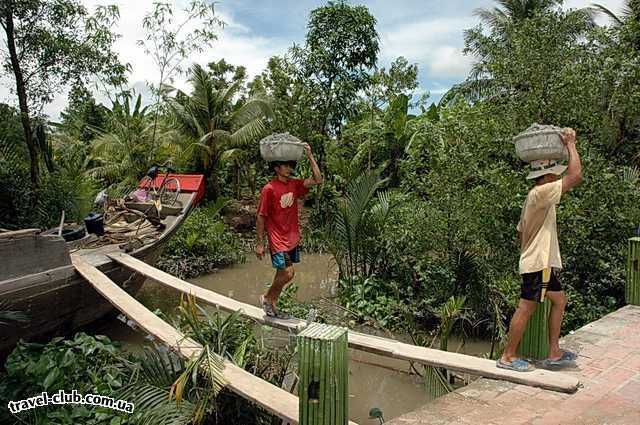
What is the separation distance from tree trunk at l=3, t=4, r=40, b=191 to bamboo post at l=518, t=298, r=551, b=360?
8.94 metres

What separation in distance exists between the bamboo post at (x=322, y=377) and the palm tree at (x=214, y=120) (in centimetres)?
1205

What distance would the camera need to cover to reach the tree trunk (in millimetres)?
8719

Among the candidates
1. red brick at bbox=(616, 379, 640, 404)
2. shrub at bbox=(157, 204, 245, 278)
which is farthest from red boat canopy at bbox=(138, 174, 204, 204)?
red brick at bbox=(616, 379, 640, 404)

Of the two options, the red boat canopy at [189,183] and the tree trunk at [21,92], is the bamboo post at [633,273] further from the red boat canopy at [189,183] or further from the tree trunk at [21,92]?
the tree trunk at [21,92]

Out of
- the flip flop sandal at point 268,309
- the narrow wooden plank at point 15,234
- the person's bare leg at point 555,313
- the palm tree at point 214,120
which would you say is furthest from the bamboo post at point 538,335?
the palm tree at point 214,120

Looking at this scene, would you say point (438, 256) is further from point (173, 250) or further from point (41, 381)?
point (173, 250)

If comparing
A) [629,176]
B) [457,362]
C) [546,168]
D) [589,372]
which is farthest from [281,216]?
[629,176]

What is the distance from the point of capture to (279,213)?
425 cm

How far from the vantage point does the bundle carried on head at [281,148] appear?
4.15 metres

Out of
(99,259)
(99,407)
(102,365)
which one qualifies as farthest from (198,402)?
(99,259)

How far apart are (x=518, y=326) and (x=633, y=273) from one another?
2690 mm

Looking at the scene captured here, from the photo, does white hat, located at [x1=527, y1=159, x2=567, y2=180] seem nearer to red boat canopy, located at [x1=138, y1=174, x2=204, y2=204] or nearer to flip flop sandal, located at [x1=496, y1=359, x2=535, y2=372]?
flip flop sandal, located at [x1=496, y1=359, x2=535, y2=372]

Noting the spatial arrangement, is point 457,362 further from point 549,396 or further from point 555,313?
point 555,313

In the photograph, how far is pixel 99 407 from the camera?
3568 mm
